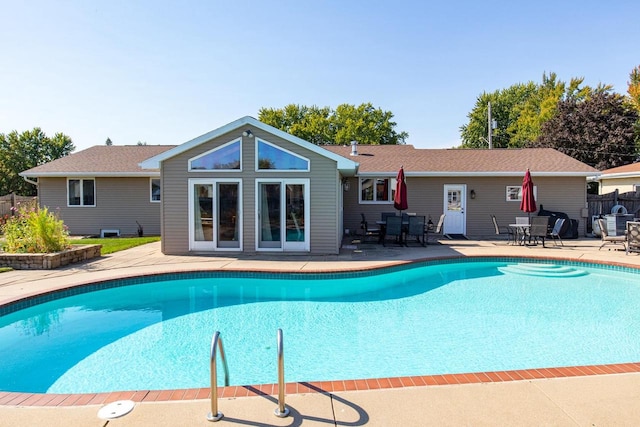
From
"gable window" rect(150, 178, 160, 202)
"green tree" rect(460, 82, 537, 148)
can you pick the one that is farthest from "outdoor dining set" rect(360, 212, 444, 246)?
"green tree" rect(460, 82, 537, 148)

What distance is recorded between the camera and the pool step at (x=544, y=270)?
984cm

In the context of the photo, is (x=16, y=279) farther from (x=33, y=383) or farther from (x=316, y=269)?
(x=316, y=269)

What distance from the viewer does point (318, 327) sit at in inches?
257

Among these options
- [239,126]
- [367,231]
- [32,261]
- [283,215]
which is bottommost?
[32,261]

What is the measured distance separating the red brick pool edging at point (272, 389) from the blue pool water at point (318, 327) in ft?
3.90

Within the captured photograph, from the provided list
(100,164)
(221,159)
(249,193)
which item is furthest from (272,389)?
(100,164)

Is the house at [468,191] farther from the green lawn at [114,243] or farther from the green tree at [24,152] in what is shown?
the green tree at [24,152]

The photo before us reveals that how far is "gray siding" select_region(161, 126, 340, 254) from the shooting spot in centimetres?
1120

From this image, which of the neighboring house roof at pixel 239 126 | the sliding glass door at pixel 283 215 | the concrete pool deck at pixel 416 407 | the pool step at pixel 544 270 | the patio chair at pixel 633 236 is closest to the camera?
the concrete pool deck at pixel 416 407

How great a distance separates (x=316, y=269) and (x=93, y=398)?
239 inches

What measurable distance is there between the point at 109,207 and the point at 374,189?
11.1 metres

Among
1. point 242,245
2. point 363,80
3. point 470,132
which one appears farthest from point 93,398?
point 470,132

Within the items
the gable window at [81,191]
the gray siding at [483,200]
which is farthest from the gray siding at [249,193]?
the gable window at [81,191]

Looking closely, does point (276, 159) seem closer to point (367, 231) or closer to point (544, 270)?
point (367, 231)
